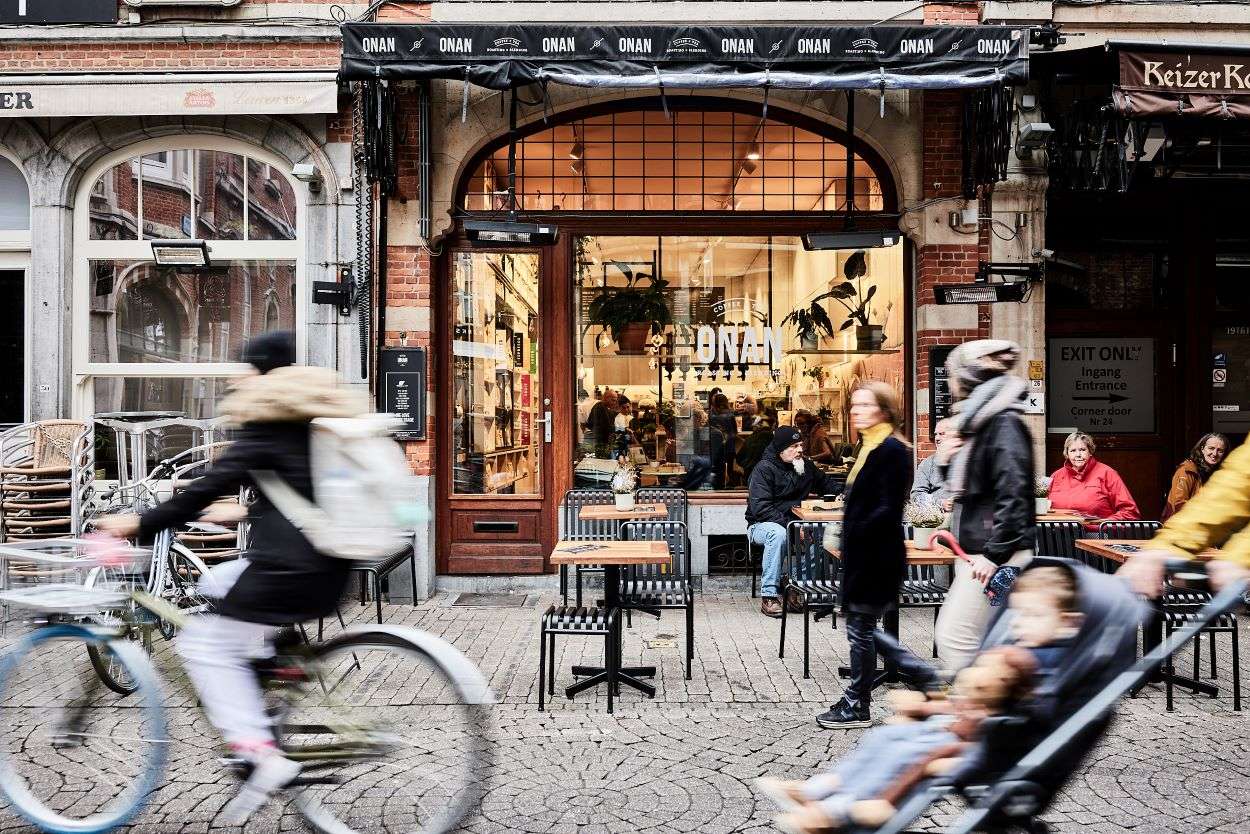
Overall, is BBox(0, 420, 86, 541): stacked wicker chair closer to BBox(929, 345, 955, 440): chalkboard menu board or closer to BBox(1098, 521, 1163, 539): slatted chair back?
BBox(929, 345, 955, 440): chalkboard menu board

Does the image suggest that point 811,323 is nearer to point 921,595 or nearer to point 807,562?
point 807,562

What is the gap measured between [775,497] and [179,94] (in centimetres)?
654

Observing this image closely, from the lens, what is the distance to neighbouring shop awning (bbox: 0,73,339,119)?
877cm

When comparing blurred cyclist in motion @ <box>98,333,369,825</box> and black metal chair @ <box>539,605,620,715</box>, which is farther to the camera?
black metal chair @ <box>539,605,620,715</box>

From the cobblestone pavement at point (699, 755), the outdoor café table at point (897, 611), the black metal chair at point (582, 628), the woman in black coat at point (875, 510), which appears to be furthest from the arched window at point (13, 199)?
the outdoor café table at point (897, 611)

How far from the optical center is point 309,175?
8.88 m

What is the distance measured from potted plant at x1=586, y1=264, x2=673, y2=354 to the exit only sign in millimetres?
5279

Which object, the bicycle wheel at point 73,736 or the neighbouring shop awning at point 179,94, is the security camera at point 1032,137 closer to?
Result: the neighbouring shop awning at point 179,94

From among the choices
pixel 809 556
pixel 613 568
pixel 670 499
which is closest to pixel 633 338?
pixel 670 499

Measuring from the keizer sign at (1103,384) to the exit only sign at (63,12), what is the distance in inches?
390

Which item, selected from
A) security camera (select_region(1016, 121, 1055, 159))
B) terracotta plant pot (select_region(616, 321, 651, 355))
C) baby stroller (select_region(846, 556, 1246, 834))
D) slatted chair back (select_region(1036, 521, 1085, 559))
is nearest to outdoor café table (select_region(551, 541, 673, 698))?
slatted chair back (select_region(1036, 521, 1085, 559))

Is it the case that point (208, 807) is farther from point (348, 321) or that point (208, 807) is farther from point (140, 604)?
point (348, 321)

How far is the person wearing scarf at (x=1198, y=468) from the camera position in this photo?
8070mm

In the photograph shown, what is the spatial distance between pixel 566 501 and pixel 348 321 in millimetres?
2638
